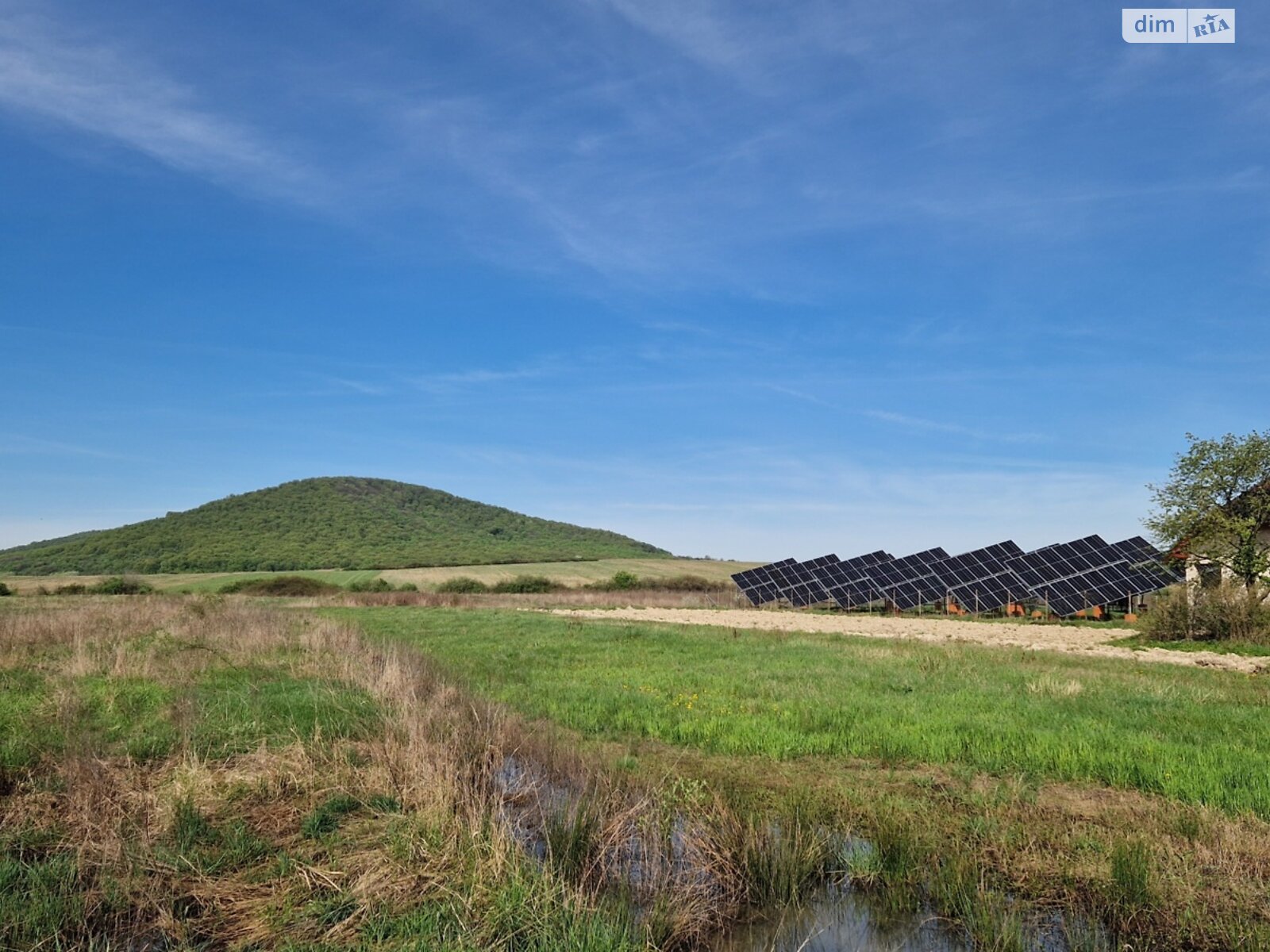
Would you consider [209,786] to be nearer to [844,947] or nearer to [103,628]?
[844,947]

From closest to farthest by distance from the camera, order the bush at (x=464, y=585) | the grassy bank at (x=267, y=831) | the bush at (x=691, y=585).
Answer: the grassy bank at (x=267, y=831), the bush at (x=464, y=585), the bush at (x=691, y=585)

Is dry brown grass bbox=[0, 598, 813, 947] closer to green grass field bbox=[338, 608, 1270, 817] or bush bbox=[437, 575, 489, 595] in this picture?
green grass field bbox=[338, 608, 1270, 817]

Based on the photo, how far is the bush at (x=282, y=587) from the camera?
71.2 m

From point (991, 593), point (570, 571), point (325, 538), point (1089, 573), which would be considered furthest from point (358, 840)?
point (325, 538)

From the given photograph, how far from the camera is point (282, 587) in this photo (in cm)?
7406

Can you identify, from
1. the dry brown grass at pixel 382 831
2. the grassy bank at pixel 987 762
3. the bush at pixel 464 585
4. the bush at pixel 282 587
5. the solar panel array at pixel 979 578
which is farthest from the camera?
the bush at pixel 282 587

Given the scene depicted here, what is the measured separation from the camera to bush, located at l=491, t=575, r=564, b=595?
242ft

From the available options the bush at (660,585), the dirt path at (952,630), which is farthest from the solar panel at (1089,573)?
the bush at (660,585)

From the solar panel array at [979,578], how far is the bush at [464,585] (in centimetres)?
2407

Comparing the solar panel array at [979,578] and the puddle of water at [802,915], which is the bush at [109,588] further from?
the puddle of water at [802,915]

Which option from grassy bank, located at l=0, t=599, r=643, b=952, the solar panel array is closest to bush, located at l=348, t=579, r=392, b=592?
the solar panel array

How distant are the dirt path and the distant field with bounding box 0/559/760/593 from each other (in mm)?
34169

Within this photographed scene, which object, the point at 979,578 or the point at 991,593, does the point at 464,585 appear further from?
the point at 991,593

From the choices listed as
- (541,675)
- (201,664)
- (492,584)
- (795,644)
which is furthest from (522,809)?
(492,584)
